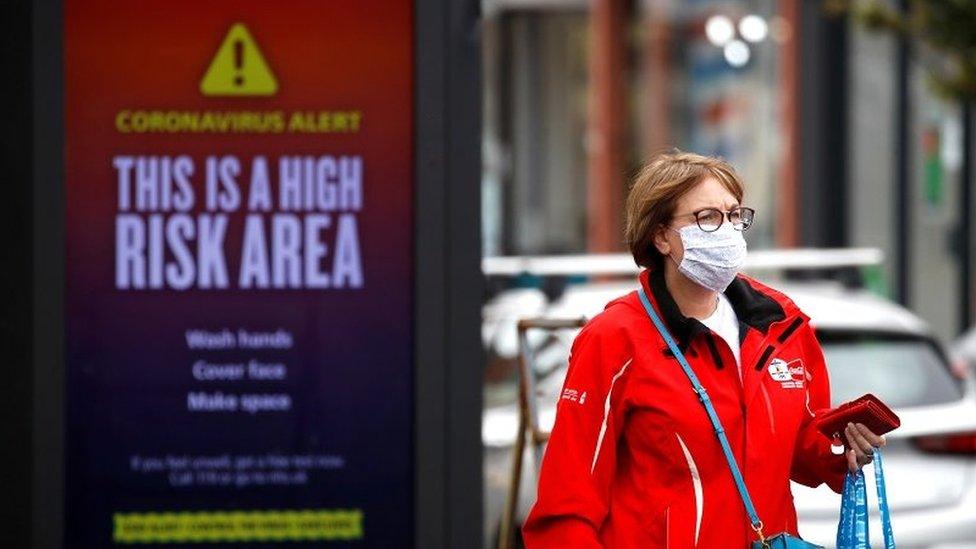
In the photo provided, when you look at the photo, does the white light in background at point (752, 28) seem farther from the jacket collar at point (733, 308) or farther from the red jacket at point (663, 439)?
the red jacket at point (663, 439)

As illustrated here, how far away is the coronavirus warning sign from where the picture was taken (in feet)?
18.5

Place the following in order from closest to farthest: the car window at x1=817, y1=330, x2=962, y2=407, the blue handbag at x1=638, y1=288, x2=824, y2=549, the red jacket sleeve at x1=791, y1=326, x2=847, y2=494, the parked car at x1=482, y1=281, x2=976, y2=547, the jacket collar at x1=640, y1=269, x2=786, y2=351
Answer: the blue handbag at x1=638, y1=288, x2=824, y2=549 < the jacket collar at x1=640, y1=269, x2=786, y2=351 < the red jacket sleeve at x1=791, y1=326, x2=847, y2=494 < the parked car at x1=482, y1=281, x2=976, y2=547 < the car window at x1=817, y1=330, x2=962, y2=407

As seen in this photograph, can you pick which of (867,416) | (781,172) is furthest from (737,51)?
(867,416)

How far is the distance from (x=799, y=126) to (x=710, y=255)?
55.0 feet

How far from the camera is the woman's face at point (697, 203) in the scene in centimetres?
409

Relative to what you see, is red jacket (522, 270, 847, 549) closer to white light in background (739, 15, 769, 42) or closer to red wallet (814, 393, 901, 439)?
red wallet (814, 393, 901, 439)

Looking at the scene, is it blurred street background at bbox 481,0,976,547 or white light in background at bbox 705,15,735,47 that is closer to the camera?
blurred street background at bbox 481,0,976,547

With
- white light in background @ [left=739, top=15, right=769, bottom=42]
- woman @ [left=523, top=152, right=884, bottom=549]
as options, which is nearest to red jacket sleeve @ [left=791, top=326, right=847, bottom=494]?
woman @ [left=523, top=152, right=884, bottom=549]

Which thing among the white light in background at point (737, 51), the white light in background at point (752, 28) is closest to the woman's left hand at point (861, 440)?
the white light in background at point (752, 28)

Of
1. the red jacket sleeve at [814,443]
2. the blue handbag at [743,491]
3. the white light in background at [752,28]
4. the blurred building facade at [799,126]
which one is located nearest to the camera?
the blue handbag at [743,491]

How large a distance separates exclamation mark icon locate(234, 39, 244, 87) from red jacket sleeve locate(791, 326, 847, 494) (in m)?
2.14

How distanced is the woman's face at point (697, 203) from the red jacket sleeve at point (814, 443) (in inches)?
12.6

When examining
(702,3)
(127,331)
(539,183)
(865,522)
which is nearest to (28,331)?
(127,331)

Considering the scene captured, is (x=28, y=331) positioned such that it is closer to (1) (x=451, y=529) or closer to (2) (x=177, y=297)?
(2) (x=177, y=297)
